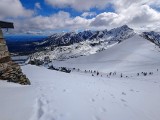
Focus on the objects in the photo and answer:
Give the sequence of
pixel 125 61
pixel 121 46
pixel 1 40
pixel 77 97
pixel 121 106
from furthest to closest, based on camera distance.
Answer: pixel 121 46, pixel 125 61, pixel 1 40, pixel 77 97, pixel 121 106

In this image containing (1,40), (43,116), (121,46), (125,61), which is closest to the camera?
(43,116)

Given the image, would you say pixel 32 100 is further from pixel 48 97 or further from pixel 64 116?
pixel 64 116

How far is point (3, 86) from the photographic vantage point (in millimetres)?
14711

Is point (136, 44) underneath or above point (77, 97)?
above

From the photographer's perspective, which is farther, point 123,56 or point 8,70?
point 123,56

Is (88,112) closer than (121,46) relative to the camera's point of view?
Yes

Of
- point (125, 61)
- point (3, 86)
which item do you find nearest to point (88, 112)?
point (3, 86)

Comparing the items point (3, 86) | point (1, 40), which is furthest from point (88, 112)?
point (1, 40)

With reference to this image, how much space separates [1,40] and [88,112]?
37.8ft

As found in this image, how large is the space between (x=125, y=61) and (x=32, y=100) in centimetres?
12235

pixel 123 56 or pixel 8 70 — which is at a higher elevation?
pixel 8 70

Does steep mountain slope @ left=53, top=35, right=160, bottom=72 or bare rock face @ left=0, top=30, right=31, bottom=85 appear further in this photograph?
steep mountain slope @ left=53, top=35, right=160, bottom=72

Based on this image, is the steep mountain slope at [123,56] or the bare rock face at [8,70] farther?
the steep mountain slope at [123,56]

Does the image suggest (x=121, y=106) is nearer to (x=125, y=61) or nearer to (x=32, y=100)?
(x=32, y=100)
